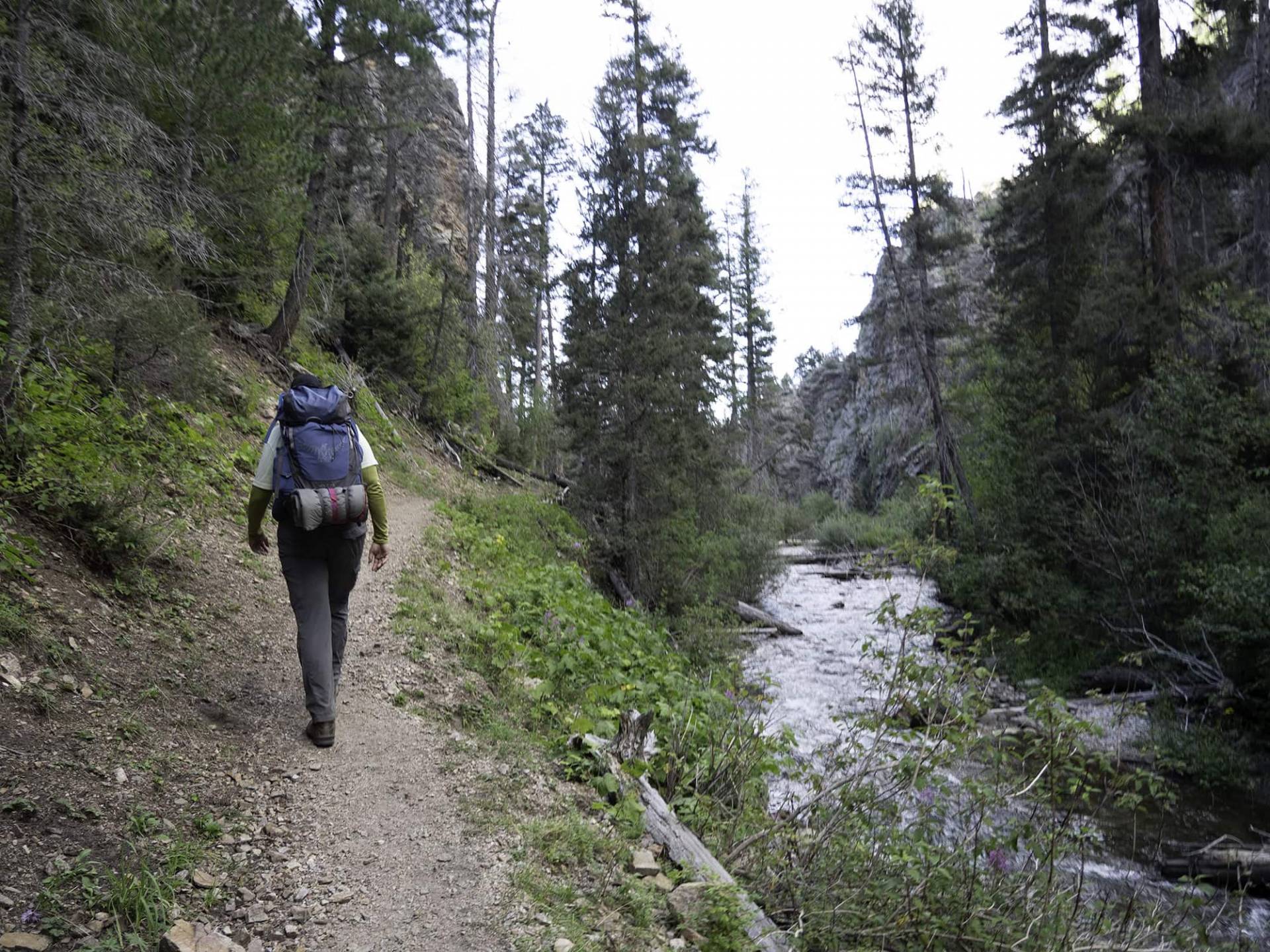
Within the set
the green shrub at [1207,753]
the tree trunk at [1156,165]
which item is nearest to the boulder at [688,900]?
the green shrub at [1207,753]

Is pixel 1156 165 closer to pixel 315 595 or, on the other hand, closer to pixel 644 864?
pixel 644 864

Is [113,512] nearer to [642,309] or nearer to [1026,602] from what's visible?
[642,309]

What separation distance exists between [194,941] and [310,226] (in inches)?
483

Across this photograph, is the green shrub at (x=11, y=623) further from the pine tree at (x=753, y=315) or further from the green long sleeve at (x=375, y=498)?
the pine tree at (x=753, y=315)

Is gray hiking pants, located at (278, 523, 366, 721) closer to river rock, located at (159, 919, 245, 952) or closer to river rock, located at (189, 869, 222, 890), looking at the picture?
river rock, located at (189, 869, 222, 890)

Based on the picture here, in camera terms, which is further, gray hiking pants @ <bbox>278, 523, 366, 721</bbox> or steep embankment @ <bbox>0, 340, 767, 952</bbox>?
gray hiking pants @ <bbox>278, 523, 366, 721</bbox>

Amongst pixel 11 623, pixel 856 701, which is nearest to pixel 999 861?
pixel 856 701

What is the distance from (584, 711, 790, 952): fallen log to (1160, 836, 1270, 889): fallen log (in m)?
4.68

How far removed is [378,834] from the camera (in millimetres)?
3479

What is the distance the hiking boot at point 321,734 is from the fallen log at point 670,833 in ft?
5.11

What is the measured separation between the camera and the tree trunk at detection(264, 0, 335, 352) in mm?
10719

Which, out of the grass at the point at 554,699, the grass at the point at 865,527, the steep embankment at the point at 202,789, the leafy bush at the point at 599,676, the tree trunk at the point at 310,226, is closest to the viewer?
the steep embankment at the point at 202,789

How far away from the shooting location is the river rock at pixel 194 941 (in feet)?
8.13

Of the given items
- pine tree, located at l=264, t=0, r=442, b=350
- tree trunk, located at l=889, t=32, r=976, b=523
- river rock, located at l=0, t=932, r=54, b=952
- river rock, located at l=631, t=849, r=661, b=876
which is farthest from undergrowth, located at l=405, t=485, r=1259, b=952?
tree trunk, located at l=889, t=32, r=976, b=523
